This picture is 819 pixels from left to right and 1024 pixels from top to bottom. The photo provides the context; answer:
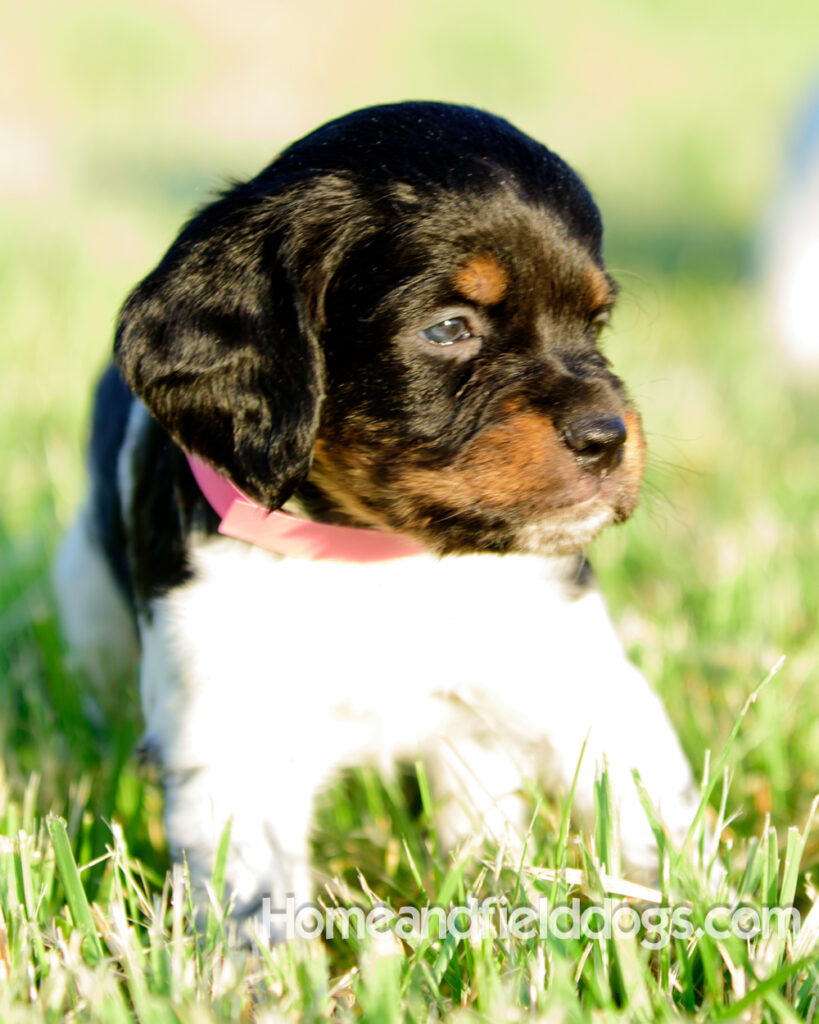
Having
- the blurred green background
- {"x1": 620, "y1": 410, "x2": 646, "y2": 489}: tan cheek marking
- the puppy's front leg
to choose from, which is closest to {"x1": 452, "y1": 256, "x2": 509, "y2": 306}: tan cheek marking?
{"x1": 620, "y1": 410, "x2": 646, "y2": 489}: tan cheek marking

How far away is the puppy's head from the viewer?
2283mm

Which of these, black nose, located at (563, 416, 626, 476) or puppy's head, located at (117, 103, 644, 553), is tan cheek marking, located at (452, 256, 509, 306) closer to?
puppy's head, located at (117, 103, 644, 553)


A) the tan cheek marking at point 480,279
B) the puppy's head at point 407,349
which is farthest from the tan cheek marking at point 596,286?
the tan cheek marking at point 480,279

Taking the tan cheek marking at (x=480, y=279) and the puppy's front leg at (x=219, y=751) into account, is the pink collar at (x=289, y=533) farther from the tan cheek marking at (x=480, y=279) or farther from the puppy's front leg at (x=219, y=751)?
the tan cheek marking at (x=480, y=279)

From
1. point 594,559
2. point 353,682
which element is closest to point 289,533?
point 353,682

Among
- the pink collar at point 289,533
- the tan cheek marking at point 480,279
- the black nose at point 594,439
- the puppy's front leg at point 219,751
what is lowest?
the puppy's front leg at point 219,751

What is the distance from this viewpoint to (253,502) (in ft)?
7.97

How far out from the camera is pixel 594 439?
2.22 m

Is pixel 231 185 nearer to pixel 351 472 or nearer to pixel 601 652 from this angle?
pixel 351 472

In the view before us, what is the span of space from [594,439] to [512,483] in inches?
6.9

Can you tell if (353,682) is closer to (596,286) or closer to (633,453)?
(633,453)

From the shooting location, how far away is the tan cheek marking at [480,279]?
2.33 meters

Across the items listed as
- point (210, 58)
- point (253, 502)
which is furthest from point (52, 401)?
point (210, 58)

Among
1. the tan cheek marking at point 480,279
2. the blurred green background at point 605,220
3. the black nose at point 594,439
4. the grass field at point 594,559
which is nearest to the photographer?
the grass field at point 594,559
